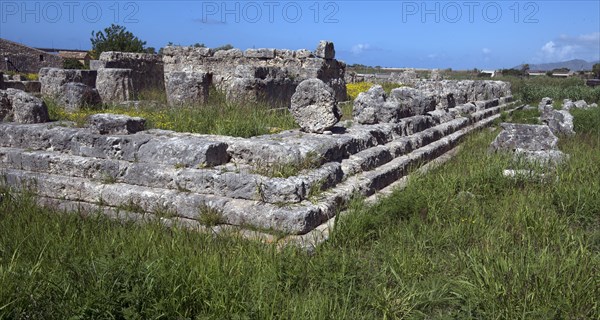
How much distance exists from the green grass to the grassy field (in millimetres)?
2626

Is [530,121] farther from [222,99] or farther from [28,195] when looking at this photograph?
[28,195]

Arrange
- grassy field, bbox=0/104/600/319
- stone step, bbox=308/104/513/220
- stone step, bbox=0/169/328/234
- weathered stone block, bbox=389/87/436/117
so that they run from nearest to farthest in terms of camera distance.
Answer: grassy field, bbox=0/104/600/319 < stone step, bbox=0/169/328/234 < stone step, bbox=308/104/513/220 < weathered stone block, bbox=389/87/436/117

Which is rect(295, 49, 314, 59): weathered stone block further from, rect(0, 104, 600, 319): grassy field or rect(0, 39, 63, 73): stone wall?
rect(0, 39, 63, 73): stone wall

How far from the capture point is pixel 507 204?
6.09 meters

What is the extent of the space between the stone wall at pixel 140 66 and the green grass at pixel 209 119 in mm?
5646

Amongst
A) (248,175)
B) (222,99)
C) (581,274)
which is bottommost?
(581,274)

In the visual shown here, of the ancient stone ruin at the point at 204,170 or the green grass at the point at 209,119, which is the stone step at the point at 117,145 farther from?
the green grass at the point at 209,119

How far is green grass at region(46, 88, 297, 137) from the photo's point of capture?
804 cm

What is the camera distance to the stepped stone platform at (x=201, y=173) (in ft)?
18.6

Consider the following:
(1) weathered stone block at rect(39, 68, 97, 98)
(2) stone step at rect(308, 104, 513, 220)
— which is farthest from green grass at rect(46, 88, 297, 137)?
(1) weathered stone block at rect(39, 68, 97, 98)

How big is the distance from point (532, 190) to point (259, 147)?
3444 millimetres

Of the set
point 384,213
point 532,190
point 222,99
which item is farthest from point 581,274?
point 222,99

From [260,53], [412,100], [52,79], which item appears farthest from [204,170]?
[260,53]

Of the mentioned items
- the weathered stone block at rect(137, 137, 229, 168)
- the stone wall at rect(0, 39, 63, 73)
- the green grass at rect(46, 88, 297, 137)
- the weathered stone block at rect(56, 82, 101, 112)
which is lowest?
the weathered stone block at rect(137, 137, 229, 168)
